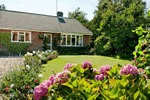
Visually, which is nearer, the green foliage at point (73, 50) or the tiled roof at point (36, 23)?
the tiled roof at point (36, 23)

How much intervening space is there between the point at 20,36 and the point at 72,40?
25.9ft

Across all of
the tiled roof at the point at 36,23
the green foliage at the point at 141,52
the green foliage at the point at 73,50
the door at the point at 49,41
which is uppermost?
the tiled roof at the point at 36,23

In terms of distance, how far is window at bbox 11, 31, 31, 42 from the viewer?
57.1 ft

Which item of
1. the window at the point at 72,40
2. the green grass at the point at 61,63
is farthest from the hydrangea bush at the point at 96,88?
the window at the point at 72,40

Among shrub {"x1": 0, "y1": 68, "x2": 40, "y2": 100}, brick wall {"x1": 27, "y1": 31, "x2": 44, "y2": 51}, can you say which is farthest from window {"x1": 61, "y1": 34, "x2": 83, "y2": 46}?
shrub {"x1": 0, "y1": 68, "x2": 40, "y2": 100}

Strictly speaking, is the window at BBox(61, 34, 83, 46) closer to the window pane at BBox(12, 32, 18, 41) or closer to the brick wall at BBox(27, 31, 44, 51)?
the brick wall at BBox(27, 31, 44, 51)

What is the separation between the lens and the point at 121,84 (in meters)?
1.09

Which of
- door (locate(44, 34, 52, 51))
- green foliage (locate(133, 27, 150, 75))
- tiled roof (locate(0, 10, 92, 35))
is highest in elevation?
tiled roof (locate(0, 10, 92, 35))

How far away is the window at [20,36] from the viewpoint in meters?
17.4

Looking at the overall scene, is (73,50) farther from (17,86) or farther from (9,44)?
(17,86)

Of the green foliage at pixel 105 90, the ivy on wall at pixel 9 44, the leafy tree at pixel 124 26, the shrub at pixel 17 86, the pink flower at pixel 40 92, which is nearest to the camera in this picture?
the green foliage at pixel 105 90

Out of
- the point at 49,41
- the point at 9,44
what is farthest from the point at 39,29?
the point at 9,44

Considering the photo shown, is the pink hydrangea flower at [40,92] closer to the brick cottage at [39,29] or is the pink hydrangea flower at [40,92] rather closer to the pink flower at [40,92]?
the pink flower at [40,92]

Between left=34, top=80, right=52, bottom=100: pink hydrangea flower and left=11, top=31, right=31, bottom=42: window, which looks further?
left=11, top=31, right=31, bottom=42: window
